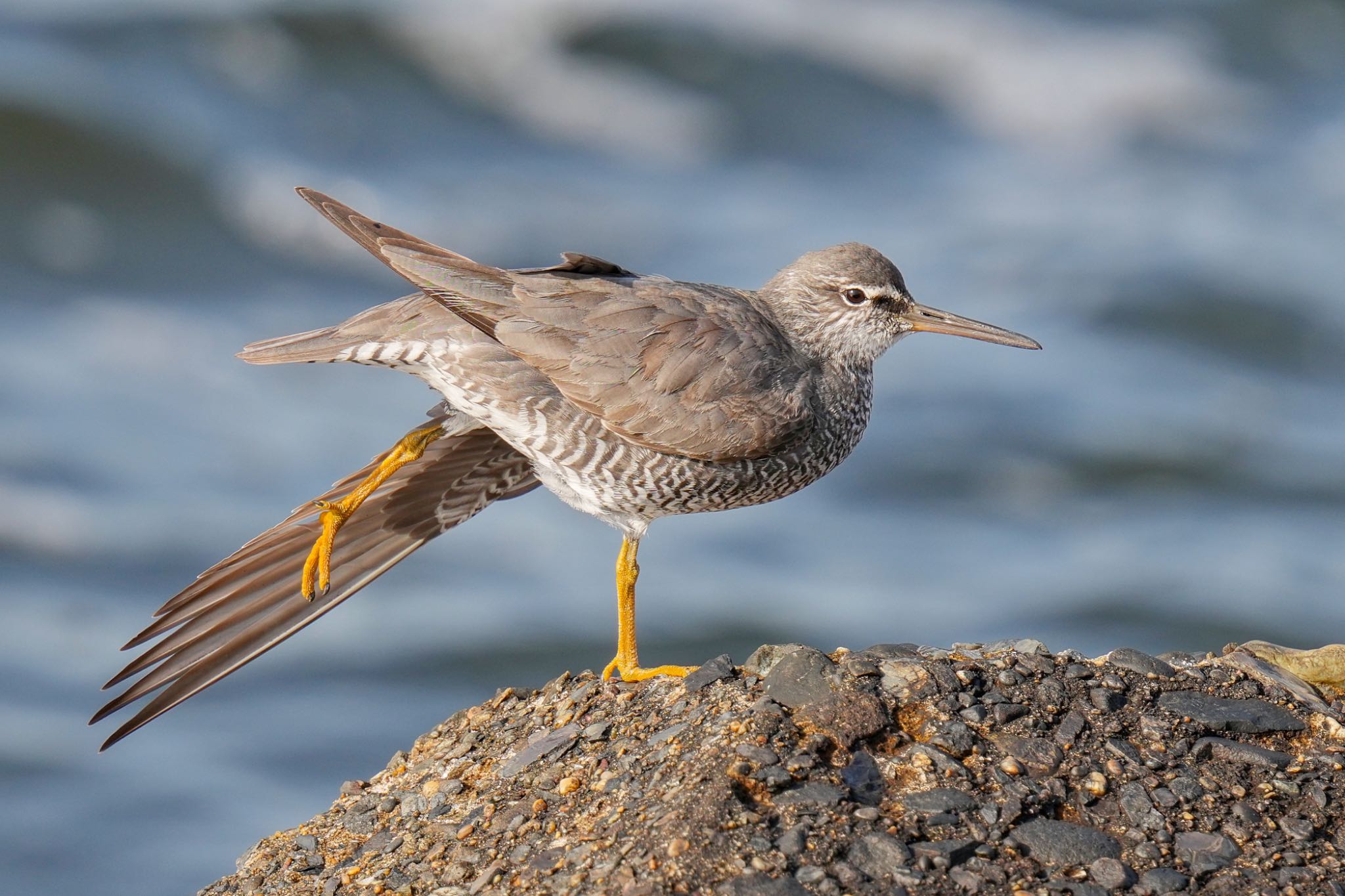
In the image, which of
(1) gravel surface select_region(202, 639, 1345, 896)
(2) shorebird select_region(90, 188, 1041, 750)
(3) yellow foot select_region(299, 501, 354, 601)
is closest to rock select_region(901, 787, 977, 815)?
(1) gravel surface select_region(202, 639, 1345, 896)

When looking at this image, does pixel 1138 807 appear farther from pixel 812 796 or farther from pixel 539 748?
pixel 539 748

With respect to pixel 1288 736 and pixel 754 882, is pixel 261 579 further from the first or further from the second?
pixel 1288 736

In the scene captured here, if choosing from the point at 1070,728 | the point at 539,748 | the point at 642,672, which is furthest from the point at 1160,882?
the point at 642,672

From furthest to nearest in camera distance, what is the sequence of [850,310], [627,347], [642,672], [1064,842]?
[850,310] < [627,347] < [642,672] < [1064,842]

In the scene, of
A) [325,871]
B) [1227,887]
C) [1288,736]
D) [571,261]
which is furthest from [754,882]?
[571,261]

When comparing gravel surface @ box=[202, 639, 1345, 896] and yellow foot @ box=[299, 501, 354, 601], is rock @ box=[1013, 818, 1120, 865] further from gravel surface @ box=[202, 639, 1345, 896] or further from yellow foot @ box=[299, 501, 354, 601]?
yellow foot @ box=[299, 501, 354, 601]


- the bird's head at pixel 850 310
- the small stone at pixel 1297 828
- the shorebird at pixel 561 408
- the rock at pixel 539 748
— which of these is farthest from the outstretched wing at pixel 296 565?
the small stone at pixel 1297 828
